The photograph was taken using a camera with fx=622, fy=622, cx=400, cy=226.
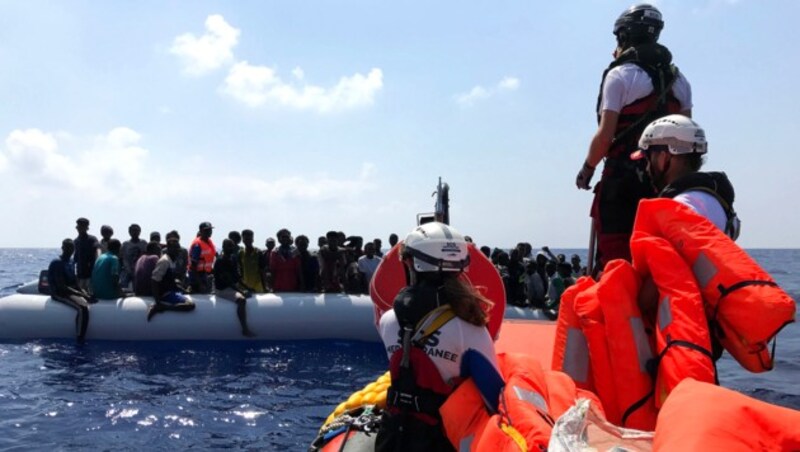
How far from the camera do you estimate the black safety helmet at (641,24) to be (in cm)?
306

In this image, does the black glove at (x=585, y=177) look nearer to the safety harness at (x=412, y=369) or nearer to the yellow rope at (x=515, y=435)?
the safety harness at (x=412, y=369)

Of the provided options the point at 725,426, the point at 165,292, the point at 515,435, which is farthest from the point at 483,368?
the point at 165,292

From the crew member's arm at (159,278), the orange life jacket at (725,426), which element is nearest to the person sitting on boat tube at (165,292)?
the crew member's arm at (159,278)

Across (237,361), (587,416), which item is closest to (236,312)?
(237,361)

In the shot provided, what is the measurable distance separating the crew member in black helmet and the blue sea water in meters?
3.31

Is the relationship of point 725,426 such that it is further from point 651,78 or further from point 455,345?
point 651,78

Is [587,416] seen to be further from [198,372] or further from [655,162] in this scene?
[198,372]

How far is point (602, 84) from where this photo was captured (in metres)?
3.08

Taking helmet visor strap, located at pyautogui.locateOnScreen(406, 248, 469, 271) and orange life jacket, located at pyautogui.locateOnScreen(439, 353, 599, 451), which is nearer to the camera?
orange life jacket, located at pyautogui.locateOnScreen(439, 353, 599, 451)

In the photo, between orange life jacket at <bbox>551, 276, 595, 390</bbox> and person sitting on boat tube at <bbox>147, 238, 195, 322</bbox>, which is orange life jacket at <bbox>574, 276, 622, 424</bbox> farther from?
person sitting on boat tube at <bbox>147, 238, 195, 322</bbox>

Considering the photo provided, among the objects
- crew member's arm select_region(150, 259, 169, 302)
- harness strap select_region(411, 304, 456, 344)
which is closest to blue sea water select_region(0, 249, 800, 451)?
crew member's arm select_region(150, 259, 169, 302)

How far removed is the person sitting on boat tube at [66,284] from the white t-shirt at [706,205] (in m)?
9.02

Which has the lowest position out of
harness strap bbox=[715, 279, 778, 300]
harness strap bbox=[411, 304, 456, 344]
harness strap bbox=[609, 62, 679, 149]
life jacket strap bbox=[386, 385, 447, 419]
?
life jacket strap bbox=[386, 385, 447, 419]

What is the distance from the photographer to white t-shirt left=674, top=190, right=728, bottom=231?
2514mm
